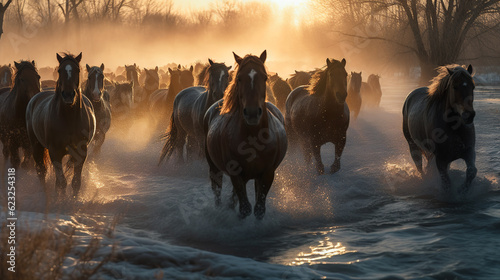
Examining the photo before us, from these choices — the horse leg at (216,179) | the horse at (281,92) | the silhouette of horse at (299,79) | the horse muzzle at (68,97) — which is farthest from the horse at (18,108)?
the silhouette of horse at (299,79)

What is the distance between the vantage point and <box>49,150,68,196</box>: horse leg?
25.2ft

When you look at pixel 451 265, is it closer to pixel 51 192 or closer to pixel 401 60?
pixel 51 192

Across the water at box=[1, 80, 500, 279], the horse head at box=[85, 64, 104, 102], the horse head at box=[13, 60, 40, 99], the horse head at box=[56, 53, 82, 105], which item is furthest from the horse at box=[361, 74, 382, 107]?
the horse head at box=[56, 53, 82, 105]

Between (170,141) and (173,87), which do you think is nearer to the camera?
(170,141)

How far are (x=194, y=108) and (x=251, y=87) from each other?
461 cm

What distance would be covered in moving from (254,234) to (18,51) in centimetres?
7297

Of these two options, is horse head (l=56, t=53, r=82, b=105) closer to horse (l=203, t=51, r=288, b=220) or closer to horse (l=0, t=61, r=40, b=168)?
horse (l=0, t=61, r=40, b=168)

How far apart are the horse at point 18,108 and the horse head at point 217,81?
9.43 feet

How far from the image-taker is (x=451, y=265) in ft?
17.3

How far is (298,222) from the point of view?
702cm

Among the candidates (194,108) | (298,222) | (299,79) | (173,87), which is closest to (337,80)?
(194,108)

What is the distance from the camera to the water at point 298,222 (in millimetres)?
5180

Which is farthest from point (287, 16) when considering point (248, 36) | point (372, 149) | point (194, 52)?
point (372, 149)

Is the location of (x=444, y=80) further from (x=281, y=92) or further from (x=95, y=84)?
(x=281, y=92)
